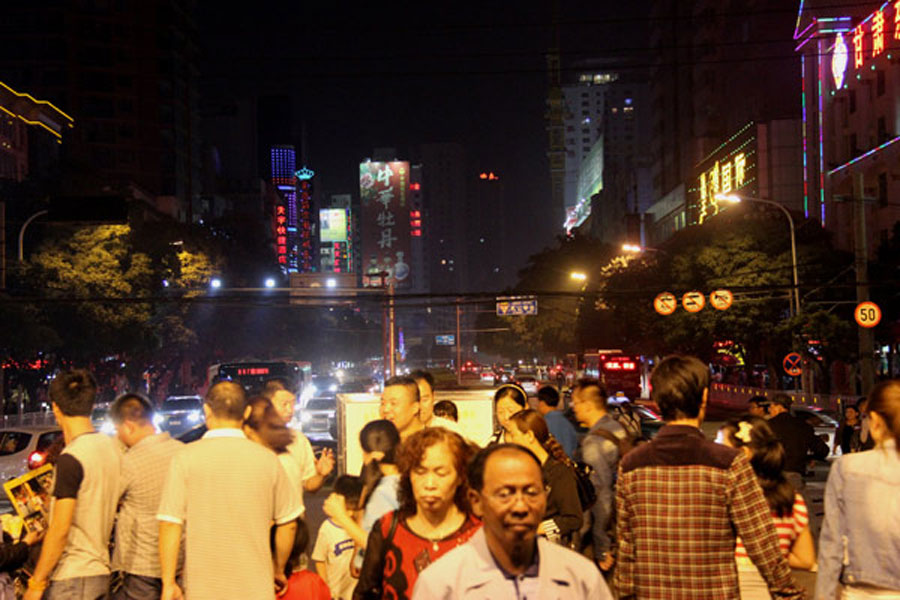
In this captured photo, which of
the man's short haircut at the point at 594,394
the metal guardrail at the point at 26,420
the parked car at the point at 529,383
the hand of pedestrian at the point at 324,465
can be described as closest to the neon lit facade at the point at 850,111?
the parked car at the point at 529,383

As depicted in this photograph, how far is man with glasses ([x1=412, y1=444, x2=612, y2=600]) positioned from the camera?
349 centimetres

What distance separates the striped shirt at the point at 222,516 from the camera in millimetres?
5715

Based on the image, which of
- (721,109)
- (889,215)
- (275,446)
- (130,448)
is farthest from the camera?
(721,109)

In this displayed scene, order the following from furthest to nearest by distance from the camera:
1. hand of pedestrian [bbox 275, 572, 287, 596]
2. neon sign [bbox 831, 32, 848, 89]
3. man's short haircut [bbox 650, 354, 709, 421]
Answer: neon sign [bbox 831, 32, 848, 89], hand of pedestrian [bbox 275, 572, 287, 596], man's short haircut [bbox 650, 354, 709, 421]

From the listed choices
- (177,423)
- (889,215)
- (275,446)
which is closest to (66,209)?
(177,423)

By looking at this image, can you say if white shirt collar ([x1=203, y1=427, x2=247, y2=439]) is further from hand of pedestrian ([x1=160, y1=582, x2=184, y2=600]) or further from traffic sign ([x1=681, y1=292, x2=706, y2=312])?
traffic sign ([x1=681, y1=292, x2=706, y2=312])

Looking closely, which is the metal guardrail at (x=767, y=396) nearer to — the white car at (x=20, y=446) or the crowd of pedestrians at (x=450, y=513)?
the white car at (x=20, y=446)

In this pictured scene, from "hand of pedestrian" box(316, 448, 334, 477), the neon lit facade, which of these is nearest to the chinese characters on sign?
the neon lit facade

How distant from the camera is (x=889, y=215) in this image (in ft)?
159

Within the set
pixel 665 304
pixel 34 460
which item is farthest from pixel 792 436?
pixel 665 304

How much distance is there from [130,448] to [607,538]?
3347 mm

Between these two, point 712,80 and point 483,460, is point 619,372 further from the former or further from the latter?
point 483,460

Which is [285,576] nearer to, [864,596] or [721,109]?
[864,596]

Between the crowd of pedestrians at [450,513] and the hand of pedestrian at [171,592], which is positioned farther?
the hand of pedestrian at [171,592]
